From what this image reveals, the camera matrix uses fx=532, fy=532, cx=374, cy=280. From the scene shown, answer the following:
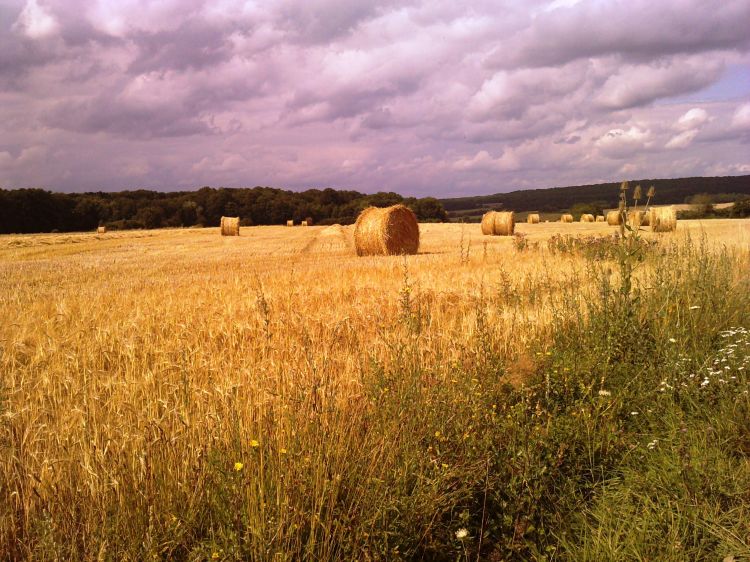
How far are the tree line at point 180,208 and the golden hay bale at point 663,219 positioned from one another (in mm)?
29410

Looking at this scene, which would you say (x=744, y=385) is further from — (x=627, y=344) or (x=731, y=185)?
(x=731, y=185)

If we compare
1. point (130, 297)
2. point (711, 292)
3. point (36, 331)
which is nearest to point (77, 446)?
point (36, 331)

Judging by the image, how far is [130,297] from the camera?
7.95 meters

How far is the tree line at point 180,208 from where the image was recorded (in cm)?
5166

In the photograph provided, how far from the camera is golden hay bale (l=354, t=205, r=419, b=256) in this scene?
1867 centimetres

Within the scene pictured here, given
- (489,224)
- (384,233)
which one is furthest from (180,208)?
(384,233)

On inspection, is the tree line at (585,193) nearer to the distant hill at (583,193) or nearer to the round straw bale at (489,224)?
the distant hill at (583,193)

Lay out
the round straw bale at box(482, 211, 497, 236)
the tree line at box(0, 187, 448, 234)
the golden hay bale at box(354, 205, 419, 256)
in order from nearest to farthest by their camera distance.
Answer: the golden hay bale at box(354, 205, 419, 256) → the round straw bale at box(482, 211, 497, 236) → the tree line at box(0, 187, 448, 234)

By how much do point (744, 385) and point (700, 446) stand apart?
82 centimetres

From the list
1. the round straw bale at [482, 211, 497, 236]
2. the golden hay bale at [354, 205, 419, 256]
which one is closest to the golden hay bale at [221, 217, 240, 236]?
the round straw bale at [482, 211, 497, 236]

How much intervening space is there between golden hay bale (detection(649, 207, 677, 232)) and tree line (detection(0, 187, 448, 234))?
29.4 m

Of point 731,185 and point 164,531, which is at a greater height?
point 731,185

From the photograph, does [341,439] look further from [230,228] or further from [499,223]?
[230,228]

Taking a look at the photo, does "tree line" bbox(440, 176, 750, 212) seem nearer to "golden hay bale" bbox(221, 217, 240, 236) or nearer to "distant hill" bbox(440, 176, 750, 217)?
"distant hill" bbox(440, 176, 750, 217)
